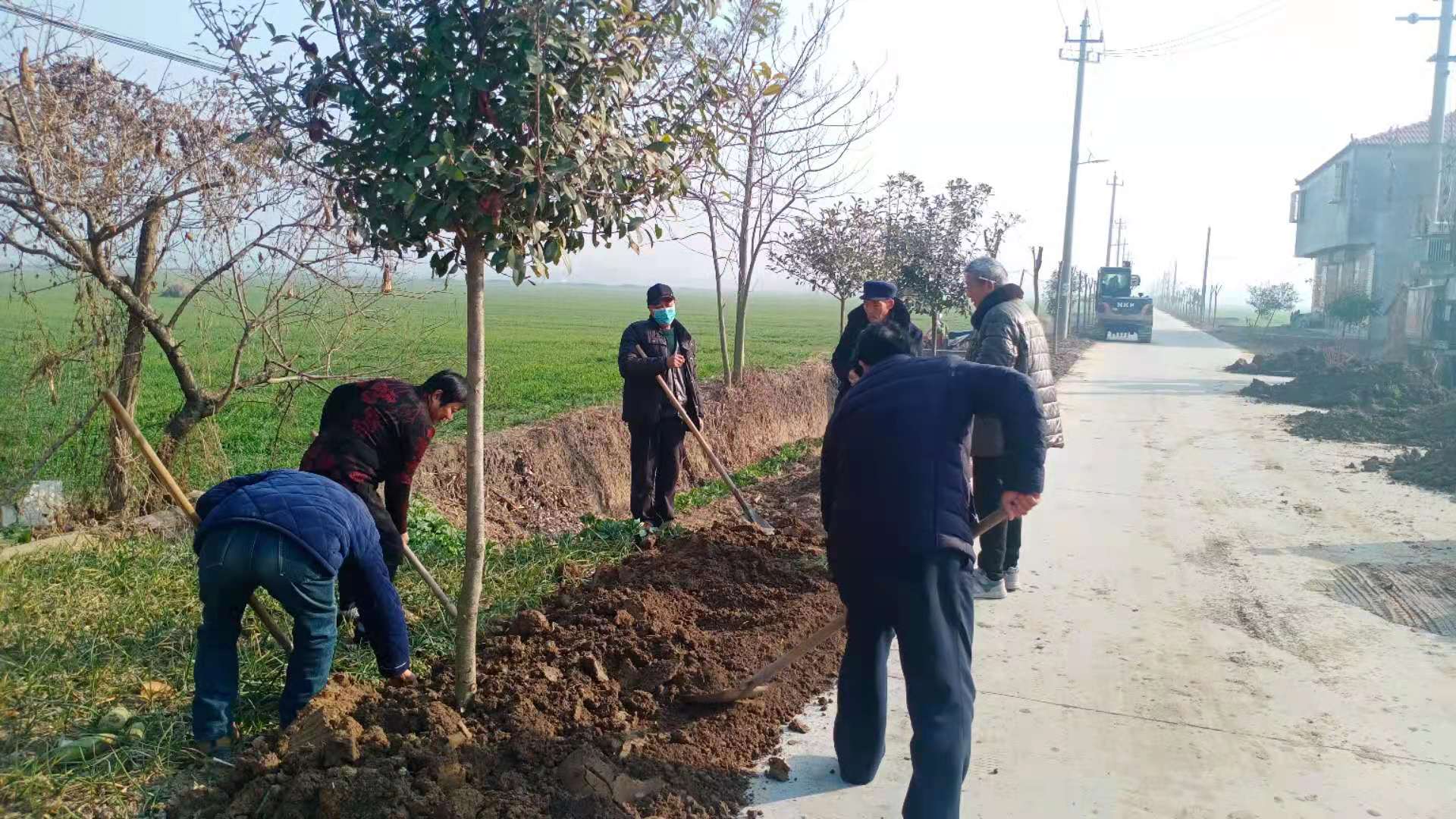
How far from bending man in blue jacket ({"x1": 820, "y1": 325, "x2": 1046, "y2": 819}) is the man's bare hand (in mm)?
192

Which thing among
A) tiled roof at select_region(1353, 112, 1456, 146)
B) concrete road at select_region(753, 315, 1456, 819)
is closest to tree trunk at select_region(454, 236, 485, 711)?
concrete road at select_region(753, 315, 1456, 819)

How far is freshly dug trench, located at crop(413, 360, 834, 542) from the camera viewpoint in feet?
25.0

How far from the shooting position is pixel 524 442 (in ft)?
27.6

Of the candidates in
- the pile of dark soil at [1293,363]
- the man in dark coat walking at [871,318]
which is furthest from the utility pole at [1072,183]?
the man in dark coat walking at [871,318]

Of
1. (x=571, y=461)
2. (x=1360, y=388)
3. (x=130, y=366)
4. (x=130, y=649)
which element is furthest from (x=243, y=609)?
(x=1360, y=388)

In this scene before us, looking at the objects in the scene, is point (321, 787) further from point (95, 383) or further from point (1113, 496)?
point (1113, 496)

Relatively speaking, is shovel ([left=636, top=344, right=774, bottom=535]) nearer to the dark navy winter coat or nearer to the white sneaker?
the white sneaker

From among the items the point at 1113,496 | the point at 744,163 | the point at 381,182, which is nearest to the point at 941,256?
the point at 744,163

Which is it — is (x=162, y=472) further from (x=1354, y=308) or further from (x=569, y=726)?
(x=1354, y=308)

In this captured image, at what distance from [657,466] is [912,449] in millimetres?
4099

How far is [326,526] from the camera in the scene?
3.41 m

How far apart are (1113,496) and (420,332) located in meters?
5.94

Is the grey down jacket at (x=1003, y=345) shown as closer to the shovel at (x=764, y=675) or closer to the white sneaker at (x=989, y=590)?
the white sneaker at (x=989, y=590)

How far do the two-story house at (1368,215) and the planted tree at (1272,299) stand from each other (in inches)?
76.8
